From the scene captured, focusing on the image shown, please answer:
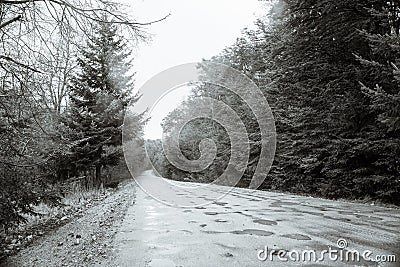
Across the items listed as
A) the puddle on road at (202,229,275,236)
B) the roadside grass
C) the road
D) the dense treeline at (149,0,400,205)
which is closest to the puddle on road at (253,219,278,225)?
the road

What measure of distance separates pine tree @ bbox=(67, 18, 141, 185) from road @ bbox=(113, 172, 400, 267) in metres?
9.95

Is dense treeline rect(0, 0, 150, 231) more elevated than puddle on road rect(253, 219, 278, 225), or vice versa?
dense treeline rect(0, 0, 150, 231)

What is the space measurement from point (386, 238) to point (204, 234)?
2.54m

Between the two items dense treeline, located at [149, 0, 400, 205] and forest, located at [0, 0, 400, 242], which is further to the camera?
dense treeline, located at [149, 0, 400, 205]

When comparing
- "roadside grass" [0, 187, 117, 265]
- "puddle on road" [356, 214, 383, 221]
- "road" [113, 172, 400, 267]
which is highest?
"puddle on road" [356, 214, 383, 221]

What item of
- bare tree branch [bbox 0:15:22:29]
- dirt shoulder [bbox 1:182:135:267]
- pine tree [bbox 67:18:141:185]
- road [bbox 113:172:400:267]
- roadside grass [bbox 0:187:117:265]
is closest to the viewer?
road [bbox 113:172:400:267]

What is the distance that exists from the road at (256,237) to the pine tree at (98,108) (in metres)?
9.95

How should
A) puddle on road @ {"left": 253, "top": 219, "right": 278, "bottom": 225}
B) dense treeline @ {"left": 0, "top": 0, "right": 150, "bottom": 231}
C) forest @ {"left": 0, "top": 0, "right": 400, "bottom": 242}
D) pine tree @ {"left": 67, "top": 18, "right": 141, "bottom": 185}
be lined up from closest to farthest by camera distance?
dense treeline @ {"left": 0, "top": 0, "right": 150, "bottom": 231}, forest @ {"left": 0, "top": 0, "right": 400, "bottom": 242}, puddle on road @ {"left": 253, "top": 219, "right": 278, "bottom": 225}, pine tree @ {"left": 67, "top": 18, "right": 141, "bottom": 185}

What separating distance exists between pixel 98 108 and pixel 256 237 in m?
14.7

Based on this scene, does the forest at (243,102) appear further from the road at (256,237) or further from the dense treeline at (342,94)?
the road at (256,237)

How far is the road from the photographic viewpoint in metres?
3.89

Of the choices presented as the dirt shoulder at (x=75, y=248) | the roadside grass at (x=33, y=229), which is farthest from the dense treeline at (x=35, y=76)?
the dirt shoulder at (x=75, y=248)

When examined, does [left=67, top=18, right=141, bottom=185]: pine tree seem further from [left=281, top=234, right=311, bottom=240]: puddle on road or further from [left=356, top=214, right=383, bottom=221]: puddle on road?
[left=281, top=234, right=311, bottom=240]: puddle on road

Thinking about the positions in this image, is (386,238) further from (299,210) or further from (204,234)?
(299,210)
